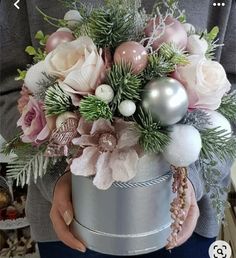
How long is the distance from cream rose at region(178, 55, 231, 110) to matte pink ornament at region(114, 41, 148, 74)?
0.04 metres

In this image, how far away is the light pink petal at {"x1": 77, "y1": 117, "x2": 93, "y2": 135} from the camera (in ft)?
1.42

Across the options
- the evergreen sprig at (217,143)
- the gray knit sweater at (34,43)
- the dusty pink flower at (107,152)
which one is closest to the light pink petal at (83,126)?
the dusty pink flower at (107,152)

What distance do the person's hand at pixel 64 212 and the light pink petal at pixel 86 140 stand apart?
5.5 inches

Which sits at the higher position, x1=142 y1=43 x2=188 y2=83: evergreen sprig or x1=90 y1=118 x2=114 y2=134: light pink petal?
x1=142 y1=43 x2=188 y2=83: evergreen sprig

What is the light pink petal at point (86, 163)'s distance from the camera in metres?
0.44

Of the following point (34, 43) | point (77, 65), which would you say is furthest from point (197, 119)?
point (34, 43)

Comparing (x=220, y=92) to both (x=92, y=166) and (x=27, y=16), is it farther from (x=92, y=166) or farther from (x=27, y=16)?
(x=27, y=16)

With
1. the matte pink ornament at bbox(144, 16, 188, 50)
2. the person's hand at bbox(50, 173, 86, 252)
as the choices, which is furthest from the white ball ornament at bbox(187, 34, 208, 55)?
the person's hand at bbox(50, 173, 86, 252)

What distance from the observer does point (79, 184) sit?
50cm

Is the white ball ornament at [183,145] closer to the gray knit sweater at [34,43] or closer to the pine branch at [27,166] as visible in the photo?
the pine branch at [27,166]

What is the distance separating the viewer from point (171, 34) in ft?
1.45

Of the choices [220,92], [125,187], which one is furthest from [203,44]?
[125,187]

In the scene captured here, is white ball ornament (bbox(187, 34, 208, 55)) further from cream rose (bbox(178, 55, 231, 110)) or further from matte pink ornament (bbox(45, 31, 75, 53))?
matte pink ornament (bbox(45, 31, 75, 53))

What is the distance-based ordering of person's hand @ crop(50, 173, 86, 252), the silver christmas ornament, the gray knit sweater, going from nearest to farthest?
the silver christmas ornament
person's hand @ crop(50, 173, 86, 252)
the gray knit sweater
